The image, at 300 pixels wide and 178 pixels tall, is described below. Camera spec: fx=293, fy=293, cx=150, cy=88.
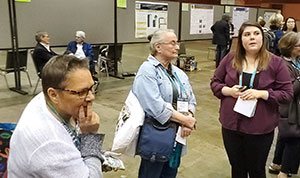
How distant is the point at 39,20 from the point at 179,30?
3.63 meters

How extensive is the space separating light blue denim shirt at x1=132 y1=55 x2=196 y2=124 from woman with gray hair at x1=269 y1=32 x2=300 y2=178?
3.20ft

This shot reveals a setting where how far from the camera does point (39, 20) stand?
5.29 meters

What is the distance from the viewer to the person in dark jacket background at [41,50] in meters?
4.92

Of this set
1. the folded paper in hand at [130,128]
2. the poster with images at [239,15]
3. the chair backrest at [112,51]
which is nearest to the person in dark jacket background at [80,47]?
the chair backrest at [112,51]

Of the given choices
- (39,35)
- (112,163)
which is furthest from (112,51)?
(112,163)

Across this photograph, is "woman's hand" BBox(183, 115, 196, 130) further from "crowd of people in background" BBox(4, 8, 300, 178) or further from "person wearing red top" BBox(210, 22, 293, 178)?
"person wearing red top" BBox(210, 22, 293, 178)

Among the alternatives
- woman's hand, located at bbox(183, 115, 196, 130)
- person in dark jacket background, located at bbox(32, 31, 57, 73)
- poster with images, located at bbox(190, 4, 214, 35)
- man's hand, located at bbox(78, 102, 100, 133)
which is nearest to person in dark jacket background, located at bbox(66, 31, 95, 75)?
person in dark jacket background, located at bbox(32, 31, 57, 73)

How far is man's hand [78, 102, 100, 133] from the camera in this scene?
1.11 m

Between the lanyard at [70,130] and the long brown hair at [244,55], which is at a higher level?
the long brown hair at [244,55]

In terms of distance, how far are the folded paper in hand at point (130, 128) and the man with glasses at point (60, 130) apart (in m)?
0.69

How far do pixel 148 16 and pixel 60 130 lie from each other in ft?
20.2

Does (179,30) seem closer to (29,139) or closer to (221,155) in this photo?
(221,155)

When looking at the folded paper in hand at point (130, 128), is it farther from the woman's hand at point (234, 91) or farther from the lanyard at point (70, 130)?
the lanyard at point (70, 130)

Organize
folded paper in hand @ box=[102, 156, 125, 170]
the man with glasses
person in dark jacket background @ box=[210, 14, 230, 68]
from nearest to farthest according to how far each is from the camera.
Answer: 1. the man with glasses
2. folded paper in hand @ box=[102, 156, 125, 170]
3. person in dark jacket background @ box=[210, 14, 230, 68]
